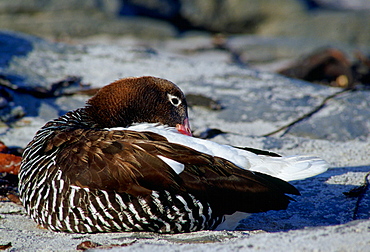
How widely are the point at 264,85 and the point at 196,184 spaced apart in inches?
167

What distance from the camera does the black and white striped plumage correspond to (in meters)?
3.03

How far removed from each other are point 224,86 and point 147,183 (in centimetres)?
410

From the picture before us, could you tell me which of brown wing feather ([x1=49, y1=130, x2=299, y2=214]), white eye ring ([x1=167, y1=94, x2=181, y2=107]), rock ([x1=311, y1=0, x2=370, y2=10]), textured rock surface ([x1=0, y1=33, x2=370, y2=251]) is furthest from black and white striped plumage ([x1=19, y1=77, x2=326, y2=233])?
rock ([x1=311, y1=0, x2=370, y2=10])

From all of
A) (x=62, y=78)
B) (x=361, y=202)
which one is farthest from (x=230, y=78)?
(x=361, y=202)

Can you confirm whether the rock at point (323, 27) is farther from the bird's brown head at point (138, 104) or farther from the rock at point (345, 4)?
the bird's brown head at point (138, 104)

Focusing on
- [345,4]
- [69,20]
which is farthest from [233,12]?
[345,4]

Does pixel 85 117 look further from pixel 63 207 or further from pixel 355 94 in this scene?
pixel 355 94

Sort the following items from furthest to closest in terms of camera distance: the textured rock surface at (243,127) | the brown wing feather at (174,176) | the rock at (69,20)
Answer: the rock at (69,20) → the brown wing feather at (174,176) → the textured rock surface at (243,127)

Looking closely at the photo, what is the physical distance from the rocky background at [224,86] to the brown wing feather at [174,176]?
0.24 m

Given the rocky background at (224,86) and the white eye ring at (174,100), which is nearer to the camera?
the rocky background at (224,86)

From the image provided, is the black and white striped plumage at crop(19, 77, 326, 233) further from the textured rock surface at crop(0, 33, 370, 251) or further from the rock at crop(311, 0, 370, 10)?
the rock at crop(311, 0, 370, 10)

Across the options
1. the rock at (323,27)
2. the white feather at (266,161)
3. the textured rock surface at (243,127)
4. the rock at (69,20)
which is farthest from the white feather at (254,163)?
the rock at (323,27)

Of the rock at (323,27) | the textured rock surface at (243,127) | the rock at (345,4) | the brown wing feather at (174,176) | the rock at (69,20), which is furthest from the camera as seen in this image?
the rock at (345,4)

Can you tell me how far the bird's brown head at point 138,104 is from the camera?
4094 mm
